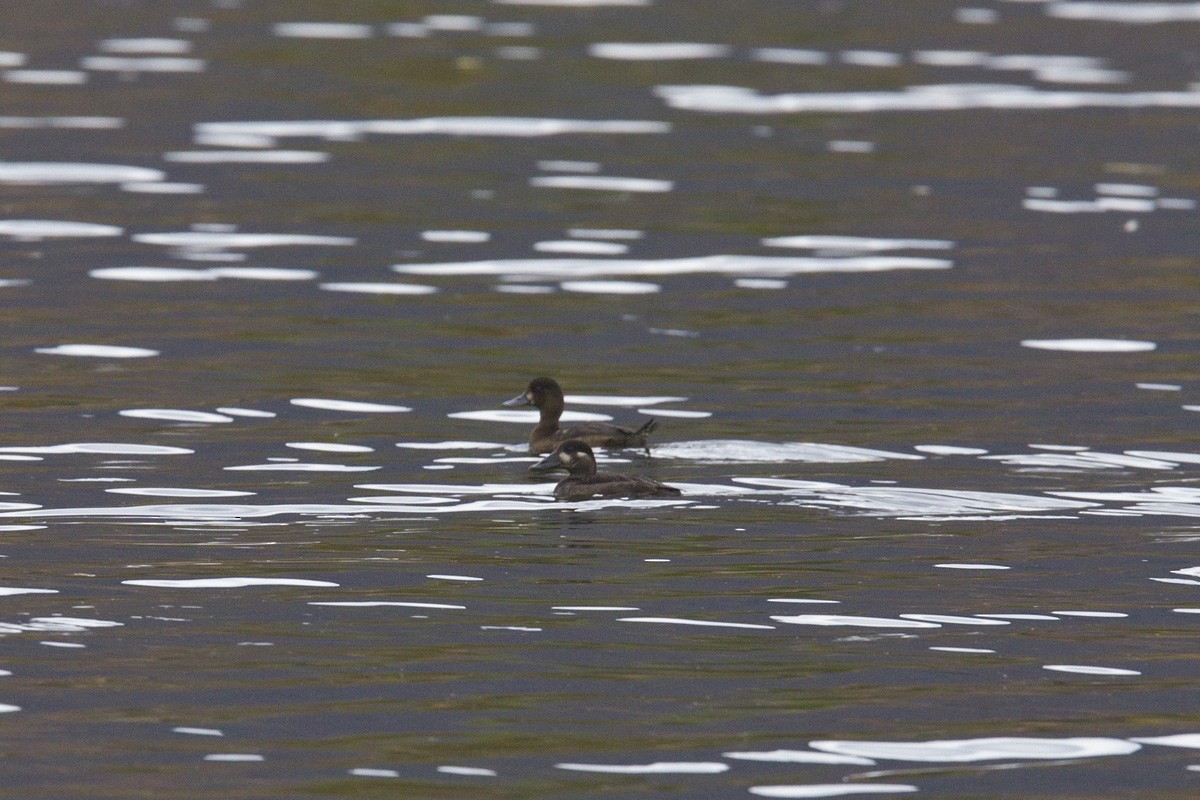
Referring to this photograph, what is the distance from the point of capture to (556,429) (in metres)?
14.6

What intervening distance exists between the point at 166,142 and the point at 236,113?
6.82ft

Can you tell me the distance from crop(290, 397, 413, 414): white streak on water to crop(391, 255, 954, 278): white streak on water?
488 cm

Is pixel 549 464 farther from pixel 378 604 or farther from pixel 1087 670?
pixel 1087 670

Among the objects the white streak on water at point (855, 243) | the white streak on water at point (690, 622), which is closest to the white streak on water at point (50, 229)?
the white streak on water at point (855, 243)

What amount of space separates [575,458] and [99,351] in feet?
17.0

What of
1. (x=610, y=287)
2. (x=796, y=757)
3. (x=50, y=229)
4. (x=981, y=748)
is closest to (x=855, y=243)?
(x=610, y=287)

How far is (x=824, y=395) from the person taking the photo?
16172mm

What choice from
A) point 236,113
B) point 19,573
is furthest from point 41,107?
point 19,573

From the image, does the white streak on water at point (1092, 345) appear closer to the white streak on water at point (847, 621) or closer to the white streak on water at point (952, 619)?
the white streak on water at point (952, 619)

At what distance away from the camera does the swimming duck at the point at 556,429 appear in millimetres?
14242

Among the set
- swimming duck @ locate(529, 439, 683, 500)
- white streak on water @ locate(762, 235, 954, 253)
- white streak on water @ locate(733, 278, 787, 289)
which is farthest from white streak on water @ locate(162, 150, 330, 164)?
swimming duck @ locate(529, 439, 683, 500)

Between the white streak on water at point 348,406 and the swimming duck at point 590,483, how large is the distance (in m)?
2.44

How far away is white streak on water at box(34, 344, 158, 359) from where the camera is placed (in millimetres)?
17109

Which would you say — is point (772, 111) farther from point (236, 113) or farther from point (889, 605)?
point (889, 605)
